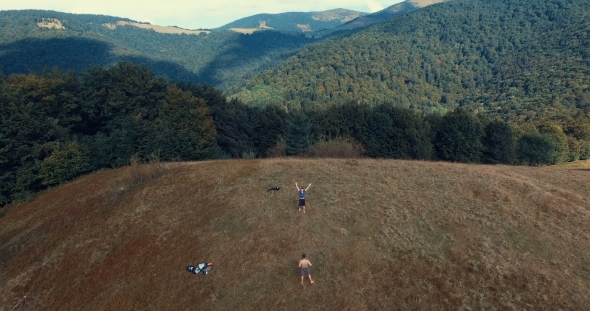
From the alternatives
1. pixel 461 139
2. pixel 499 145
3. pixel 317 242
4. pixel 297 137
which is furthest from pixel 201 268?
pixel 499 145

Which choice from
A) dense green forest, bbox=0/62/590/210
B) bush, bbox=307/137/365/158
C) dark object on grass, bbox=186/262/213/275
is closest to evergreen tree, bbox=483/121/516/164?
dense green forest, bbox=0/62/590/210

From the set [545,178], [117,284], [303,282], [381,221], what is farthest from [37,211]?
[545,178]

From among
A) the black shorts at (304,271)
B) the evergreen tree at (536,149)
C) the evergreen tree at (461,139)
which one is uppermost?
the black shorts at (304,271)

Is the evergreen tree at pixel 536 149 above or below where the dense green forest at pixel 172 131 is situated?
below

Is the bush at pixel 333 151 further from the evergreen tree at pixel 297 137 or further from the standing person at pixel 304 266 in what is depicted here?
the standing person at pixel 304 266

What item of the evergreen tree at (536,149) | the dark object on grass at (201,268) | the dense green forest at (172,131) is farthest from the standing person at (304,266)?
the evergreen tree at (536,149)

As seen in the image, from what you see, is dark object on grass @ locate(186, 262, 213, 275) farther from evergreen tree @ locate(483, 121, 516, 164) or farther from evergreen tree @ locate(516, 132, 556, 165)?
evergreen tree @ locate(516, 132, 556, 165)
